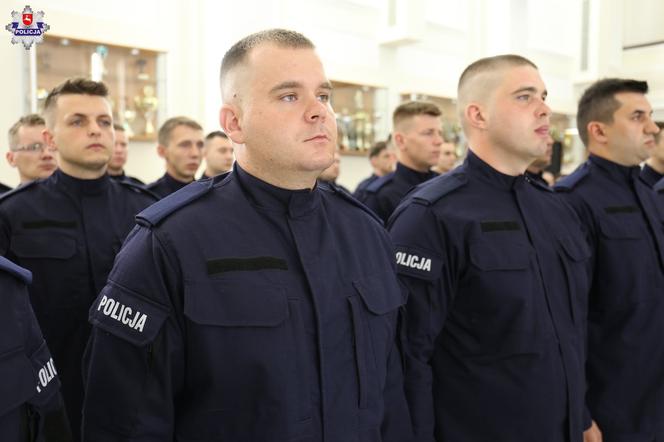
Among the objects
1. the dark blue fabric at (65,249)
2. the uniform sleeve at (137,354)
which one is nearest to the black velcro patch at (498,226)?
the uniform sleeve at (137,354)

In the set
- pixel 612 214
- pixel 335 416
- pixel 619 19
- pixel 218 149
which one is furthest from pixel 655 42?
pixel 335 416

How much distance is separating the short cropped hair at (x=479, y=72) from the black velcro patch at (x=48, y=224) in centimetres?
163

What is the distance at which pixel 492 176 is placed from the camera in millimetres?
2078

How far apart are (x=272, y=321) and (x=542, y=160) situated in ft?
12.9

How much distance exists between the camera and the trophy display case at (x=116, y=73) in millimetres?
5562

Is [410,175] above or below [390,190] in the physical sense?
above

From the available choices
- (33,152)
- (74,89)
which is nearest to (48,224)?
(74,89)

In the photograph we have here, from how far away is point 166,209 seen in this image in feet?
4.38

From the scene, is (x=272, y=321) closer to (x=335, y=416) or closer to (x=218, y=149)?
(x=335, y=416)

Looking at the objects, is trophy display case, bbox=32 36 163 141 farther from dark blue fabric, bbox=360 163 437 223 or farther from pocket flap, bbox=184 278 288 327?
pocket flap, bbox=184 278 288 327

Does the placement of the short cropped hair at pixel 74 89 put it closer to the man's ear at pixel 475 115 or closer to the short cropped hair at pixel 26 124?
the short cropped hair at pixel 26 124

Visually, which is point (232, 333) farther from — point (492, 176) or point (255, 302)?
point (492, 176)

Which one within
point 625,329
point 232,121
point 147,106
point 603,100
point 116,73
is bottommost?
point 625,329

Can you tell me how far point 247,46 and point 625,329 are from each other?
184 centimetres
